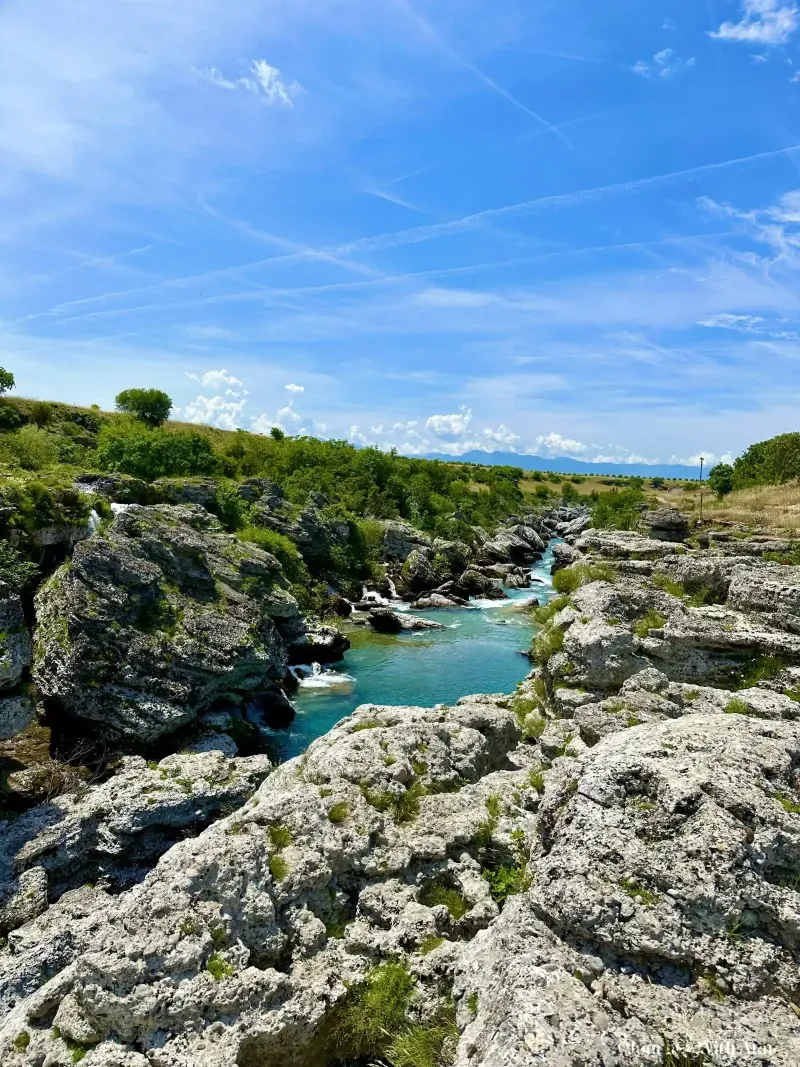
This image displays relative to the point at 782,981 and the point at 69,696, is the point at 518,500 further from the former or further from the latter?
the point at 782,981

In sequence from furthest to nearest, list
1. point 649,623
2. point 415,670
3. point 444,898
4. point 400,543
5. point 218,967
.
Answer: point 400,543
point 415,670
point 649,623
point 444,898
point 218,967

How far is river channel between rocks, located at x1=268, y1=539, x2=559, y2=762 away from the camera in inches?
1382

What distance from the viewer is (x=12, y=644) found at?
19656 millimetres

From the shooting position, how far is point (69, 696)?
25.0 m

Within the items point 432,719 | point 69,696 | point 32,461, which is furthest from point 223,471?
point 432,719

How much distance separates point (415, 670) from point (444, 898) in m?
33.2

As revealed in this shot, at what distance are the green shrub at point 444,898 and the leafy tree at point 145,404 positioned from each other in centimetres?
12555

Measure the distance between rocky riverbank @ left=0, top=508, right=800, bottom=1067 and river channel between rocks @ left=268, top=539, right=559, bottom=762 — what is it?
63.1ft

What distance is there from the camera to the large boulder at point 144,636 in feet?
83.0

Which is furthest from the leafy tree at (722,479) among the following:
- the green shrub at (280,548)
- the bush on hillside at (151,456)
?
the bush on hillside at (151,456)

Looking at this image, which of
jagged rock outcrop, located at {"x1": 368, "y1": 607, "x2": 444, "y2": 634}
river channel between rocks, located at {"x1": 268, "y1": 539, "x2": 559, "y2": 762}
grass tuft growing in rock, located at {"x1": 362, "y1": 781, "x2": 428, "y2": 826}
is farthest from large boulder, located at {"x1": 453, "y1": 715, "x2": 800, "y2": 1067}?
jagged rock outcrop, located at {"x1": 368, "y1": 607, "x2": 444, "y2": 634}

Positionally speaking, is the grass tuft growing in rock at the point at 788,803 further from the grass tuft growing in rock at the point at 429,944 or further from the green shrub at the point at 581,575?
the green shrub at the point at 581,575

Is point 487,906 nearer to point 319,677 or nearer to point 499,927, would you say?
point 499,927

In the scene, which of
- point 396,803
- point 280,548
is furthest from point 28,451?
point 396,803
